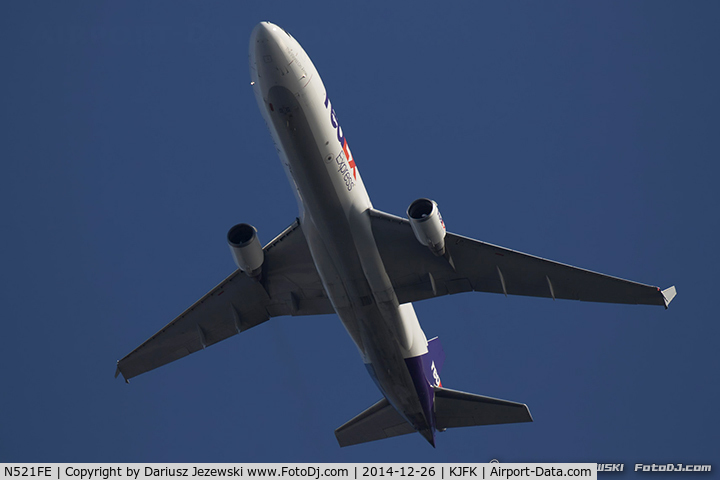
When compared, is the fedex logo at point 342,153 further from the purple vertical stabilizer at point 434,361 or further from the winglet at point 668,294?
the winglet at point 668,294

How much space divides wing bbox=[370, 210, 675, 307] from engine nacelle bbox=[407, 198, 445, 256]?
1.41 metres

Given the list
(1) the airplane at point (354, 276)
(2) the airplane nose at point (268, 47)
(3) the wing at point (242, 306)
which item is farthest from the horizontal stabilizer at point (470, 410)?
(2) the airplane nose at point (268, 47)

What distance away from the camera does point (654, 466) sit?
89.7 ft

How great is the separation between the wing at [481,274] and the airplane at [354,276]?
0.13 feet

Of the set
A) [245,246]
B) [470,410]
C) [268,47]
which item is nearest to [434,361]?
[470,410]

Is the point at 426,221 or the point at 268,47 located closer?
the point at 268,47

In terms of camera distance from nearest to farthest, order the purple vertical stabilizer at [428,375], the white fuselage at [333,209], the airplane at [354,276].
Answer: the white fuselage at [333,209] → the airplane at [354,276] → the purple vertical stabilizer at [428,375]

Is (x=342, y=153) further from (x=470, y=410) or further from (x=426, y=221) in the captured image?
(x=470, y=410)

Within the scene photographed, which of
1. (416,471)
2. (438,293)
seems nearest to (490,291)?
(438,293)

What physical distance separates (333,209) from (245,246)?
383cm

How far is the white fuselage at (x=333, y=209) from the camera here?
24.0 m

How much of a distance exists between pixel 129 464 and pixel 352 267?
386 inches

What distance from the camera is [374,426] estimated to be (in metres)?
33.2

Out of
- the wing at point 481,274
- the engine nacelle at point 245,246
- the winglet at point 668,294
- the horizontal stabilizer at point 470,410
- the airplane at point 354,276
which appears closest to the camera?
the airplane at point 354,276
